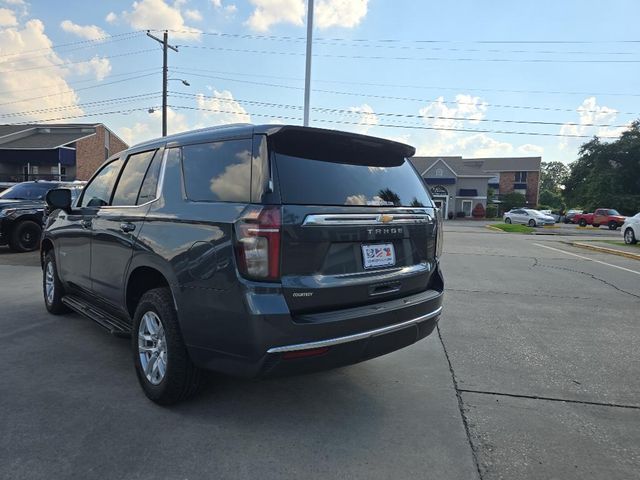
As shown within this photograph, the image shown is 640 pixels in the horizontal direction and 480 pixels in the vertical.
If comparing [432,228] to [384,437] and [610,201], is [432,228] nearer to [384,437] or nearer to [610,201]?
[384,437]

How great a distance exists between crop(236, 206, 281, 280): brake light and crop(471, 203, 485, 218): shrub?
56404 millimetres

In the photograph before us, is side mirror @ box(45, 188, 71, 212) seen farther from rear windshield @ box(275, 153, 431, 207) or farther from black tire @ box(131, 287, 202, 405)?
rear windshield @ box(275, 153, 431, 207)

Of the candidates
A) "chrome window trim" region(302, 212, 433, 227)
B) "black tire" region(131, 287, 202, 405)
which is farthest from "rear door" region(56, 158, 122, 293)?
"chrome window trim" region(302, 212, 433, 227)

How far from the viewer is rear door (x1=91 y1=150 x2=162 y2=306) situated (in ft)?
12.2

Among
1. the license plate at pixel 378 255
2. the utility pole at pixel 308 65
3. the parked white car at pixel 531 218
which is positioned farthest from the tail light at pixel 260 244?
the parked white car at pixel 531 218

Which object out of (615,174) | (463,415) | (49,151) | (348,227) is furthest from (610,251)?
(615,174)

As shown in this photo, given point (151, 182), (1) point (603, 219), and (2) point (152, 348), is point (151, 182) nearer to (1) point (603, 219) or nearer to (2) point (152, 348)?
(2) point (152, 348)

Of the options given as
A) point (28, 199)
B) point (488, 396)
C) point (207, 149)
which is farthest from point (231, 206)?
point (28, 199)

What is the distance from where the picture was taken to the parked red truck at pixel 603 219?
1528 inches

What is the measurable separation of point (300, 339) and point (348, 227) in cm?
76

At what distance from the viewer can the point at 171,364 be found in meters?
3.17

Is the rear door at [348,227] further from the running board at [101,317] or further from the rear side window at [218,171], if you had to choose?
the running board at [101,317]

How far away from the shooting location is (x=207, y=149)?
3.31 metres

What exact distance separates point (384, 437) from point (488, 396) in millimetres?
1122
